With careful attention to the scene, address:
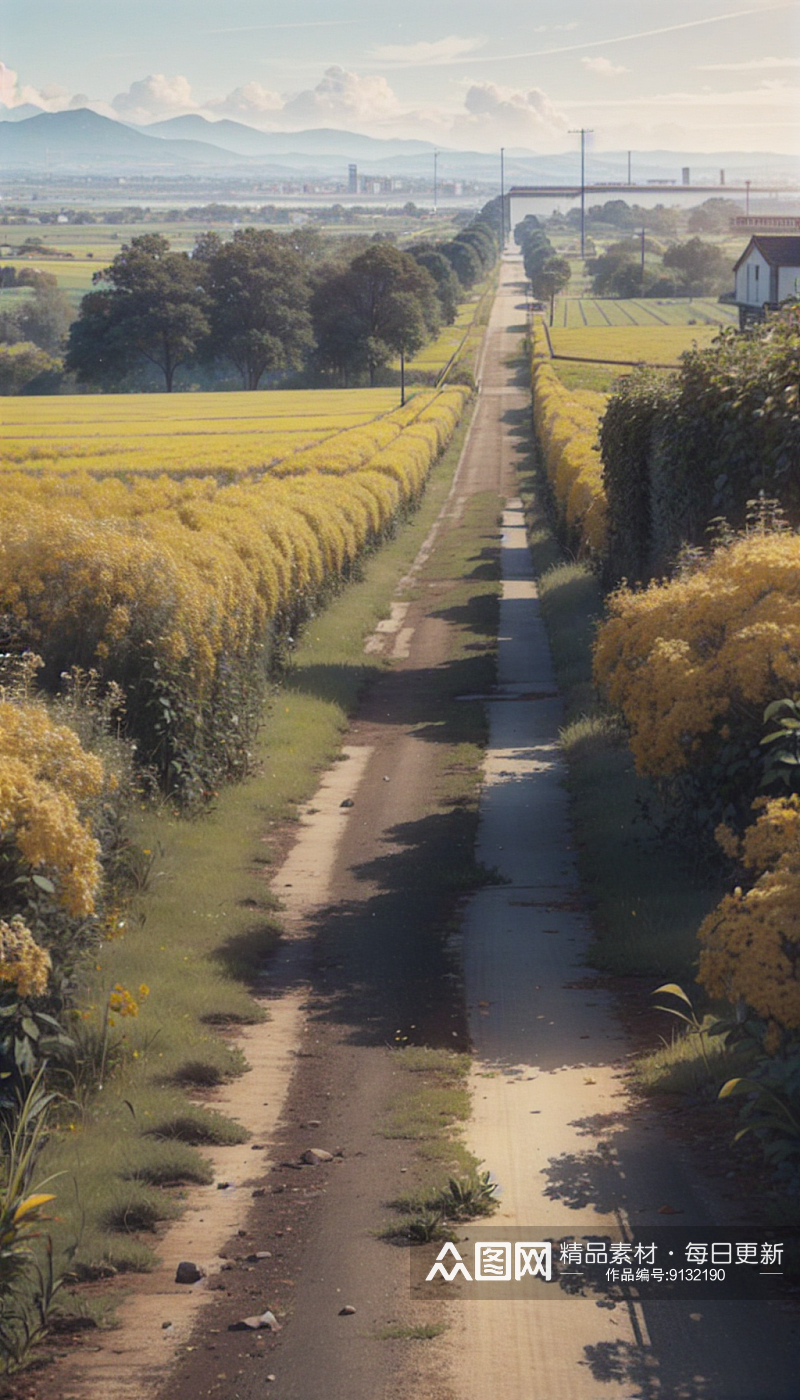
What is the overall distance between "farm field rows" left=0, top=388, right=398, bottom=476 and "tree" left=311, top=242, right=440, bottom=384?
412 inches

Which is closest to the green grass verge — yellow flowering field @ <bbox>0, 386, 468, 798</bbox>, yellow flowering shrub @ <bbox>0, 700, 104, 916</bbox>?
yellow flowering shrub @ <bbox>0, 700, 104, 916</bbox>

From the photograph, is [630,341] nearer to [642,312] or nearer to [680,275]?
[642,312]

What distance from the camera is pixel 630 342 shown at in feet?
302

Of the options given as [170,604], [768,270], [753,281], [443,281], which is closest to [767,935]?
[170,604]

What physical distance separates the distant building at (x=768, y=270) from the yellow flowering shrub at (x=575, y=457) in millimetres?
9468

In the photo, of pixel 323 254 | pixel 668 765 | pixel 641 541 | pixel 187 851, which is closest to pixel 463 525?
pixel 641 541

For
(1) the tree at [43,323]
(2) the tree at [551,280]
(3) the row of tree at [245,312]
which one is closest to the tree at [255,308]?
(3) the row of tree at [245,312]

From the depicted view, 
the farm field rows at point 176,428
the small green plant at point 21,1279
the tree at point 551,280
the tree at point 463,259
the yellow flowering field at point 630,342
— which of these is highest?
the tree at point 463,259

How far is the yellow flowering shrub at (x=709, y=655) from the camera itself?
991 cm

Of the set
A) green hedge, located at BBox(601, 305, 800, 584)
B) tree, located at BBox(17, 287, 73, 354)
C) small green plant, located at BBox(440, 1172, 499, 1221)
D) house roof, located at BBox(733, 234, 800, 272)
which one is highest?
house roof, located at BBox(733, 234, 800, 272)

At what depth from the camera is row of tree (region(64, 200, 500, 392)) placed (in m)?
85.2

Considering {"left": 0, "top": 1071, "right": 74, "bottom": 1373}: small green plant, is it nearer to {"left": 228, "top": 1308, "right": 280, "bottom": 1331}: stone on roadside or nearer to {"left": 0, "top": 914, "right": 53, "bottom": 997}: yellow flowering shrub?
{"left": 228, "top": 1308, "right": 280, "bottom": 1331}: stone on roadside

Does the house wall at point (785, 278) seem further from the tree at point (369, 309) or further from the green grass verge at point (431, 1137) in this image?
the green grass verge at point (431, 1137)

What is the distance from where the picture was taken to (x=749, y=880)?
28.5ft
